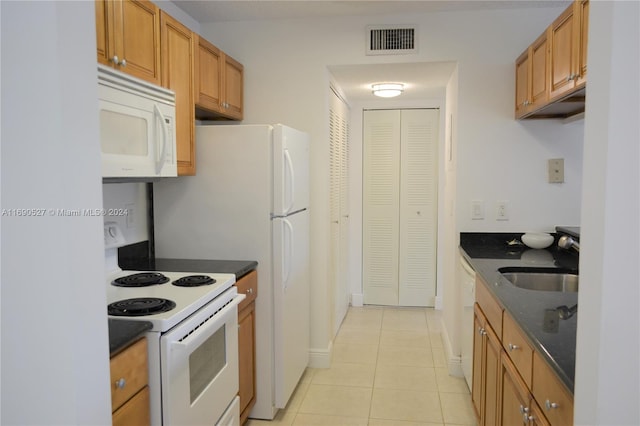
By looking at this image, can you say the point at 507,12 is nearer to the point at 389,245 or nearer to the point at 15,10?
the point at 389,245

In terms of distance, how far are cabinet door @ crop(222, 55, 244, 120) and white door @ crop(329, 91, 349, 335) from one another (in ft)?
2.26

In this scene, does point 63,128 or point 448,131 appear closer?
point 63,128

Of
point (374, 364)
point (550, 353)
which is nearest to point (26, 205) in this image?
point (550, 353)

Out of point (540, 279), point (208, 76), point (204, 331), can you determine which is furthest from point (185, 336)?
point (540, 279)

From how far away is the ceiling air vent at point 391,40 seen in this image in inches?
130

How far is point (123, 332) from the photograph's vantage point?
60.7 inches

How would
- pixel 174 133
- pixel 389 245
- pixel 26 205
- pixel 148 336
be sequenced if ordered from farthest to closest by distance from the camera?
pixel 389 245
pixel 174 133
pixel 148 336
pixel 26 205

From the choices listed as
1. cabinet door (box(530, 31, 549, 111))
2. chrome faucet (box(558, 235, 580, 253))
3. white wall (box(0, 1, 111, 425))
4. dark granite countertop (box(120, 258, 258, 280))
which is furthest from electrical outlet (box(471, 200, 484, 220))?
white wall (box(0, 1, 111, 425))

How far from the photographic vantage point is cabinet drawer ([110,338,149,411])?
1422 millimetres

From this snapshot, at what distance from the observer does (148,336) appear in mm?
1635

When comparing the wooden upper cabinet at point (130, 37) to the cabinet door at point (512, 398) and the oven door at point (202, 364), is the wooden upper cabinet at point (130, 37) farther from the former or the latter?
the cabinet door at point (512, 398)

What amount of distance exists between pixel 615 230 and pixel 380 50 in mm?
2825

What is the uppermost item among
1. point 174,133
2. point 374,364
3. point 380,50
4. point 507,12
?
point 507,12

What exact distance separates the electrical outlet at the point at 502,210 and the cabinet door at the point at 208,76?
1951mm
